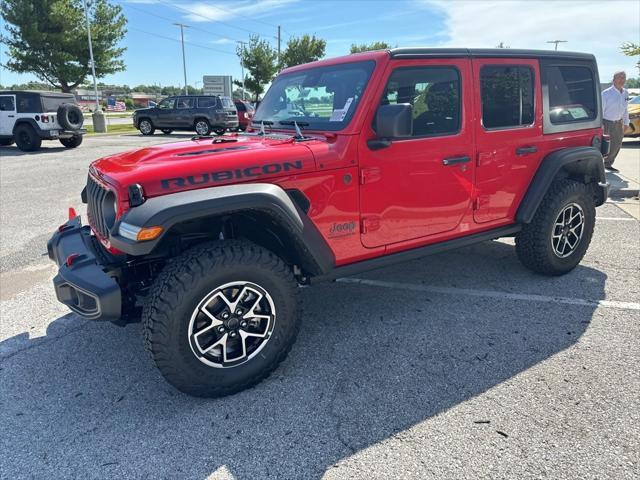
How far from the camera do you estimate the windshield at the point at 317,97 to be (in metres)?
3.09

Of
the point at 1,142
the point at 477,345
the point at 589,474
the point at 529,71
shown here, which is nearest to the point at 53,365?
the point at 477,345

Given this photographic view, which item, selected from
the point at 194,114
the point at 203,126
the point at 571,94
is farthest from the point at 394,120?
the point at 194,114

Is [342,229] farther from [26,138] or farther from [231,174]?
[26,138]

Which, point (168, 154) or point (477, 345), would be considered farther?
point (477, 345)

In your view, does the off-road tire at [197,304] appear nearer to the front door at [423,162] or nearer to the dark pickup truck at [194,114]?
the front door at [423,162]

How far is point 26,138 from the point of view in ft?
47.6

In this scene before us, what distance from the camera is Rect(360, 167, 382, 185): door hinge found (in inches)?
117

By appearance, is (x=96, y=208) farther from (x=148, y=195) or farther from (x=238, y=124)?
(x=238, y=124)

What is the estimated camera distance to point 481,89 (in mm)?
3482

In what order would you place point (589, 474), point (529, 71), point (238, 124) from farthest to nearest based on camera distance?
1. point (238, 124)
2. point (529, 71)
3. point (589, 474)

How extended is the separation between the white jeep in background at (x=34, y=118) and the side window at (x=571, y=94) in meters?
14.4

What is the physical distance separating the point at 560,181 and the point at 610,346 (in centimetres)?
155

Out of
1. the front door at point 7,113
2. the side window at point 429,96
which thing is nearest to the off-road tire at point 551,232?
the side window at point 429,96

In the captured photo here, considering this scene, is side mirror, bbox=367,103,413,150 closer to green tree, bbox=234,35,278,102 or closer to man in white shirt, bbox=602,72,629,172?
man in white shirt, bbox=602,72,629,172
